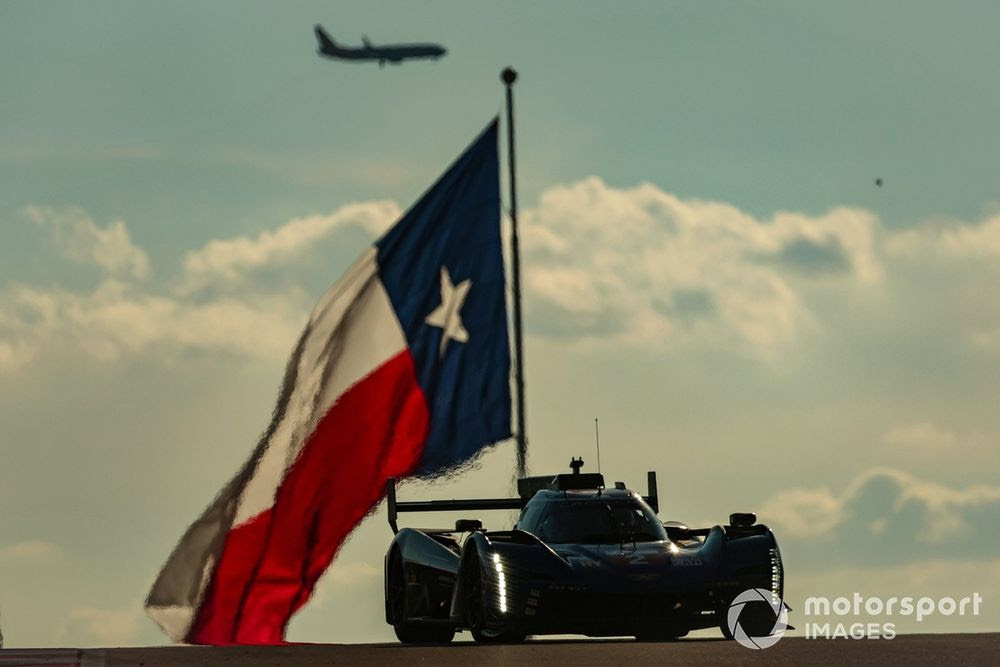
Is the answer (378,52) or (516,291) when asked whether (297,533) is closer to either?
(516,291)

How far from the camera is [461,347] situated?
2834cm

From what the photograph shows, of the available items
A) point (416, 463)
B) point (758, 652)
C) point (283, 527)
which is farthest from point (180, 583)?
point (758, 652)

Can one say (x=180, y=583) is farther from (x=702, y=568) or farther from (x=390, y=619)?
(x=702, y=568)

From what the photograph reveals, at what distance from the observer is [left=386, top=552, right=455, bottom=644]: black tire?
23.1 m

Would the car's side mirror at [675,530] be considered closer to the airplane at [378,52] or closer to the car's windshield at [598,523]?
the car's windshield at [598,523]

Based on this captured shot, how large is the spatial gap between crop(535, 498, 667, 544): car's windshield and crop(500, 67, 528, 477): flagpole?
17.7ft

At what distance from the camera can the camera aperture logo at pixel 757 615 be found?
66.7 feet

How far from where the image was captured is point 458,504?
82.9 feet

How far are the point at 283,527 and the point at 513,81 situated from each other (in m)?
8.10

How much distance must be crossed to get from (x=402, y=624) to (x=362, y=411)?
4.83 meters

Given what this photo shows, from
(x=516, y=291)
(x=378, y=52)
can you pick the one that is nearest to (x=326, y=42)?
(x=378, y=52)

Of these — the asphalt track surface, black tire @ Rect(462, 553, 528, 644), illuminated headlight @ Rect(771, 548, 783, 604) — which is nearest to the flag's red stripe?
black tire @ Rect(462, 553, 528, 644)

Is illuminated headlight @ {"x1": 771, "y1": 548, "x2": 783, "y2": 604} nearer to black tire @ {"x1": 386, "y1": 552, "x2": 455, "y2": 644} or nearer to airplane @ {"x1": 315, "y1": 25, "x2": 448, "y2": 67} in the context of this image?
black tire @ {"x1": 386, "y1": 552, "x2": 455, "y2": 644}

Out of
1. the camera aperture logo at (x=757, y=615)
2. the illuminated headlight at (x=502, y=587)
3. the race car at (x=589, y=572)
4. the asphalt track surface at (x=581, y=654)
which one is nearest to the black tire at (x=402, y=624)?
the race car at (x=589, y=572)
